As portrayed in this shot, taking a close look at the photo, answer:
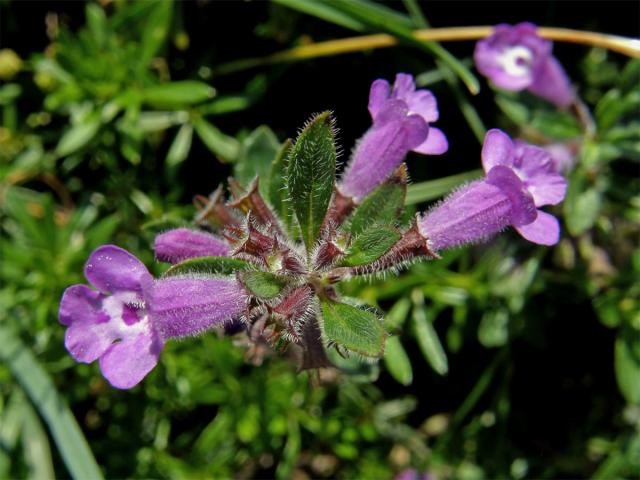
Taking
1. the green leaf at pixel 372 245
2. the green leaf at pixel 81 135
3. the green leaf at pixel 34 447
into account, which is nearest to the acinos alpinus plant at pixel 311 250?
the green leaf at pixel 372 245

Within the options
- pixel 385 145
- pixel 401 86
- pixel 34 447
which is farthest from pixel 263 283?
pixel 34 447

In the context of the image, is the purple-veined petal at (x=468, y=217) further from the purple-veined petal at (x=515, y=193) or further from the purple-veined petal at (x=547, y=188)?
the purple-veined petal at (x=547, y=188)

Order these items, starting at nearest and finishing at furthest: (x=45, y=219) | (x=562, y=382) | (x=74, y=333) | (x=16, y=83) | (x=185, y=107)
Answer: (x=74, y=333) < (x=45, y=219) < (x=185, y=107) < (x=16, y=83) < (x=562, y=382)

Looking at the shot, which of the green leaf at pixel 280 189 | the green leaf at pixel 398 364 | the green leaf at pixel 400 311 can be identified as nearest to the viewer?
the green leaf at pixel 280 189

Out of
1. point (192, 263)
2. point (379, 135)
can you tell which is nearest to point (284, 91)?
point (379, 135)

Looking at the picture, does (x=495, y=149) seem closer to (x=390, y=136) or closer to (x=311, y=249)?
(x=390, y=136)

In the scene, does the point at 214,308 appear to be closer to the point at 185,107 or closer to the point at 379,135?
the point at 379,135

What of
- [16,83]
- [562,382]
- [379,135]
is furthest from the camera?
[562,382]
